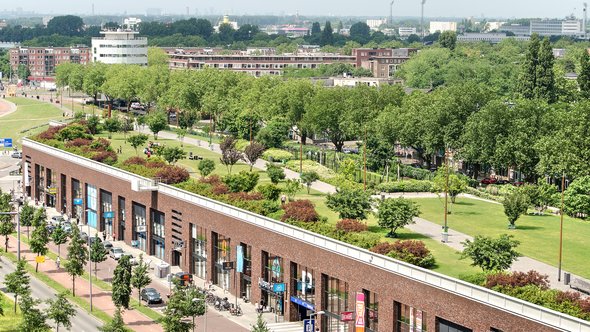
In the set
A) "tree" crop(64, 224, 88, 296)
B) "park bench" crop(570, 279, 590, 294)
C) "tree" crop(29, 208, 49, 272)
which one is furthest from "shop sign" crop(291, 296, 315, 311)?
"tree" crop(29, 208, 49, 272)

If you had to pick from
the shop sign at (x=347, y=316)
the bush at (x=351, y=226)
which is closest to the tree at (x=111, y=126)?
the bush at (x=351, y=226)

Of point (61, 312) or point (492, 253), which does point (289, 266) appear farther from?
point (61, 312)

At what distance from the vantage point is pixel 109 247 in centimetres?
8569

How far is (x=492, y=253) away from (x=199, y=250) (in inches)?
1307

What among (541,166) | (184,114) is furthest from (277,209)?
(184,114)

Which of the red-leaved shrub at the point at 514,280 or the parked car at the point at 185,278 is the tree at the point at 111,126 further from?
the red-leaved shrub at the point at 514,280

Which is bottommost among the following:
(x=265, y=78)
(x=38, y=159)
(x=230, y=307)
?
(x=230, y=307)

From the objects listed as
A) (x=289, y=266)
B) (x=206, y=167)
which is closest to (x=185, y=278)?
(x=289, y=266)

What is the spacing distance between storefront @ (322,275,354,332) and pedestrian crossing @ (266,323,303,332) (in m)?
2.27

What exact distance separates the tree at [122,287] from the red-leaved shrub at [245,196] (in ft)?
45.2

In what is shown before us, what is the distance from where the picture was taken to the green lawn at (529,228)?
62869 millimetres

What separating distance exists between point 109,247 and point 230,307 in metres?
25.4

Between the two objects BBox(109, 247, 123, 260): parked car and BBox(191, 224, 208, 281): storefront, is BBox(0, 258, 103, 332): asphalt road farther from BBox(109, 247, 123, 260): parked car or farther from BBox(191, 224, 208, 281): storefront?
BBox(191, 224, 208, 281): storefront

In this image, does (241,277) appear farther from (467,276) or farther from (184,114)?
(184,114)
